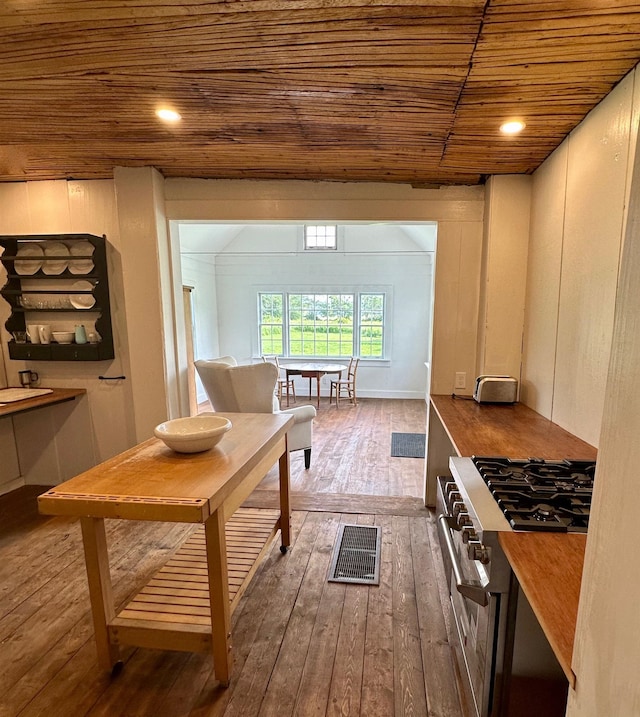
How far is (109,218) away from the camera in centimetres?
281

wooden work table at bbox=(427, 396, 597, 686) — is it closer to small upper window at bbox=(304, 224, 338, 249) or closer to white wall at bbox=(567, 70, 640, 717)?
white wall at bbox=(567, 70, 640, 717)

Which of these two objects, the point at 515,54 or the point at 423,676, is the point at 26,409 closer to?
the point at 423,676

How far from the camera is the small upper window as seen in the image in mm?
7000

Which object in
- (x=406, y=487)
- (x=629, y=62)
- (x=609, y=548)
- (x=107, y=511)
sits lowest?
(x=406, y=487)

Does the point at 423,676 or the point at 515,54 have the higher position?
the point at 515,54

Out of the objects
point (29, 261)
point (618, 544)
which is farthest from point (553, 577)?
point (29, 261)

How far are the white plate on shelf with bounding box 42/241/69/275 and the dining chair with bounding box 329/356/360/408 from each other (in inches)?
173

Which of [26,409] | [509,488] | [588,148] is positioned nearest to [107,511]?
[509,488]

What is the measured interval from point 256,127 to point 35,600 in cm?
273

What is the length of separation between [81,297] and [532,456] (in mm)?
3183

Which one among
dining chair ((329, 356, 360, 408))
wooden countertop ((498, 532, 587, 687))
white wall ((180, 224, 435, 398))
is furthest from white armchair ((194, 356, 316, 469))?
white wall ((180, 224, 435, 398))

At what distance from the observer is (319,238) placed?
23.1ft

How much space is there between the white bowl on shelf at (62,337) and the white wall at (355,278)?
3731mm

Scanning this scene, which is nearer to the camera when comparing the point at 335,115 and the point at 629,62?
the point at 629,62
